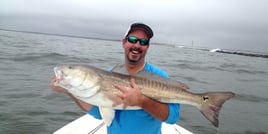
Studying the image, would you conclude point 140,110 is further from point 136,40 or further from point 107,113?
point 136,40

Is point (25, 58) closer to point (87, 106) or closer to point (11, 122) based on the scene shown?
point (11, 122)

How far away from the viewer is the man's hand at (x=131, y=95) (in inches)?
114

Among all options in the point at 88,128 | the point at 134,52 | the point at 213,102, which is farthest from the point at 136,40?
the point at 88,128

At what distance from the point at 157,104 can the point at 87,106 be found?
880 mm

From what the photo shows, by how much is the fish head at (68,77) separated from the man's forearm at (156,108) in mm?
661

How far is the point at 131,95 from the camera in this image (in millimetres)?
2898

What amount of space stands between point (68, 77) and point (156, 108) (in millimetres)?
929

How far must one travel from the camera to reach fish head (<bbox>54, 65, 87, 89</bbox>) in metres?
2.92

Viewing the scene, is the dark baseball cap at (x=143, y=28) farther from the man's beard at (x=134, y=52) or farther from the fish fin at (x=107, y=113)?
the fish fin at (x=107, y=113)

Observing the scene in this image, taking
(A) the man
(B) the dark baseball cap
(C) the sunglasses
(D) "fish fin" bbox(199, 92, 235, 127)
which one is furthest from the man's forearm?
(B) the dark baseball cap

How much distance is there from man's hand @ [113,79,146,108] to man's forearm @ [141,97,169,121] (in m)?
0.07

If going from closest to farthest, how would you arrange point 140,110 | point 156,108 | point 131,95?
point 131,95 → point 156,108 → point 140,110

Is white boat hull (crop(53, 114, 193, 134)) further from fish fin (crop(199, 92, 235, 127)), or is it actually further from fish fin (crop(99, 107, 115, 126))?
fish fin (crop(199, 92, 235, 127))

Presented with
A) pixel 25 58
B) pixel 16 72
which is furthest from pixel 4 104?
pixel 25 58
